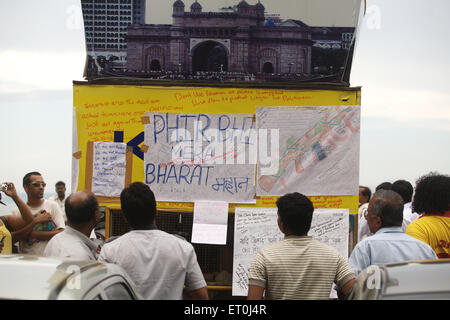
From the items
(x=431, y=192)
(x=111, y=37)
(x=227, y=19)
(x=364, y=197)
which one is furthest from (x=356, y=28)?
(x=364, y=197)

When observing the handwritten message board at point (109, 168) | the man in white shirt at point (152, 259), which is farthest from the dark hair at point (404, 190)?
the man in white shirt at point (152, 259)

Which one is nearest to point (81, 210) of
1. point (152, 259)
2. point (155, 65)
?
point (152, 259)

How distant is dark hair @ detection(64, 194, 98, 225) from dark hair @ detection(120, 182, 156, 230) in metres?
0.43

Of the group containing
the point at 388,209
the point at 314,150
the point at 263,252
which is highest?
the point at 314,150

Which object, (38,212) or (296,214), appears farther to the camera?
(38,212)

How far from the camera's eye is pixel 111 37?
5.69m

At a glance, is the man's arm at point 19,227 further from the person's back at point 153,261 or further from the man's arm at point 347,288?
the man's arm at point 347,288

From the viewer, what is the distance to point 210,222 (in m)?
5.70

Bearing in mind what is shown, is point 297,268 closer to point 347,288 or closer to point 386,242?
point 347,288

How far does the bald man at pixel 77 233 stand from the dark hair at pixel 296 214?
149 centimetres

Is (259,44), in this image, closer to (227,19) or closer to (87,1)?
(227,19)

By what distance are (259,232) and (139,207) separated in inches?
84.2
